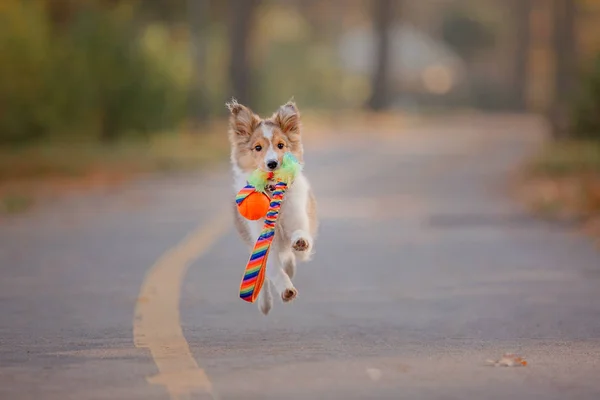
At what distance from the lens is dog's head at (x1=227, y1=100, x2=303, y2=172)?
33.5 feet

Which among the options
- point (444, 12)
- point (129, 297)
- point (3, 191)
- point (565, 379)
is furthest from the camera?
point (444, 12)

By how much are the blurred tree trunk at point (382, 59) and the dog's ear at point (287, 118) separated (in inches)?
2828

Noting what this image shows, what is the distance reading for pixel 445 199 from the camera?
2472 centimetres

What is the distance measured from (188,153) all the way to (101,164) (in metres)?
4.69

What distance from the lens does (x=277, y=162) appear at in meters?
10.1

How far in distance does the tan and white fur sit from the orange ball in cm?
13

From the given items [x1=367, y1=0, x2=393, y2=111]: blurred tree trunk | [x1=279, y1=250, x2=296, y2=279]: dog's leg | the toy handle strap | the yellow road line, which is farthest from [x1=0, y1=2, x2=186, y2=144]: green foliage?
[x1=367, y1=0, x2=393, y2=111]: blurred tree trunk

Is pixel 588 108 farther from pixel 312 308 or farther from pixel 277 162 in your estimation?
pixel 277 162

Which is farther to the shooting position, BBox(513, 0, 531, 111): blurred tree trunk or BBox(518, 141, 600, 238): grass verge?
BBox(513, 0, 531, 111): blurred tree trunk

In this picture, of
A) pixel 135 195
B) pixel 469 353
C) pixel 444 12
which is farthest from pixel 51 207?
pixel 444 12

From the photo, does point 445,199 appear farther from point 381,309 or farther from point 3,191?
point 381,309

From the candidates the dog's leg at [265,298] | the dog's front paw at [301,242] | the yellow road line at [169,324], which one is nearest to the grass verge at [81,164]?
the yellow road line at [169,324]

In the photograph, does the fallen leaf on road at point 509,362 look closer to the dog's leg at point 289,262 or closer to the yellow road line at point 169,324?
the yellow road line at point 169,324

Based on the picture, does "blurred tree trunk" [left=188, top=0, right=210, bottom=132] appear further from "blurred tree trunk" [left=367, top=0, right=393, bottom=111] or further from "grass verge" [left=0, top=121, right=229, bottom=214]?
"blurred tree trunk" [left=367, top=0, right=393, bottom=111]
